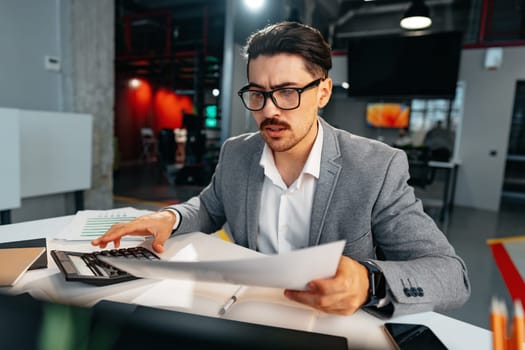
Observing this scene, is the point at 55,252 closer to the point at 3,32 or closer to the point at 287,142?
the point at 287,142

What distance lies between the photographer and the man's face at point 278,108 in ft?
3.21

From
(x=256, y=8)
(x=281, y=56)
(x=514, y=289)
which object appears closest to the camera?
(x=281, y=56)

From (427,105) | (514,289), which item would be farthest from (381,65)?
(514,289)

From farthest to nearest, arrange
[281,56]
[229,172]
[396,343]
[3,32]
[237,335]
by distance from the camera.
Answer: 1. [3,32]
2. [229,172]
3. [281,56]
4. [396,343]
5. [237,335]

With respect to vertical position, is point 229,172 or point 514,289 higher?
point 229,172

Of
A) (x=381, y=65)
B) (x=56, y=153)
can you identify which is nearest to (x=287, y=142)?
(x=56, y=153)

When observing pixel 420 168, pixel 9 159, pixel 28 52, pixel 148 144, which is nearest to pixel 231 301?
pixel 9 159

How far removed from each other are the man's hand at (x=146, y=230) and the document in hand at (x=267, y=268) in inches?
14.6

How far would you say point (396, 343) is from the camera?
553 mm

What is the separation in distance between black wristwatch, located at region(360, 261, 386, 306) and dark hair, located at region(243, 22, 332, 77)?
23.2 inches

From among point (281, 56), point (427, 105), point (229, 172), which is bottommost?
point (229, 172)

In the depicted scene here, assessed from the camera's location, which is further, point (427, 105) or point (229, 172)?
point (427, 105)

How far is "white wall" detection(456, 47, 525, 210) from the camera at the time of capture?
18.0 ft

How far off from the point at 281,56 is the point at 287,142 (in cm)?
25
